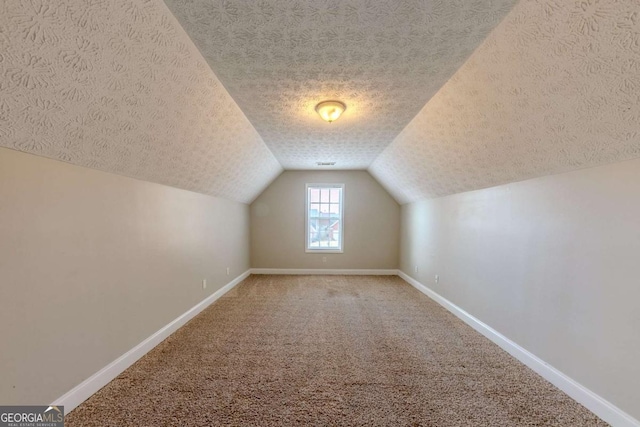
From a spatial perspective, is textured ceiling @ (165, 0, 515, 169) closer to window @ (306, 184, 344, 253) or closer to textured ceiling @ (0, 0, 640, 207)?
textured ceiling @ (0, 0, 640, 207)

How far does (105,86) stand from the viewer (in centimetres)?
141

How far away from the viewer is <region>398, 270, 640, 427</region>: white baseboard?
5.04 ft


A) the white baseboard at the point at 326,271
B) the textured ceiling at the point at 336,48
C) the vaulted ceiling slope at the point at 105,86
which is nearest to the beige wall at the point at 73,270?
the vaulted ceiling slope at the point at 105,86

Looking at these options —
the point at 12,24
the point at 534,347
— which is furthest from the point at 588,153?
the point at 12,24

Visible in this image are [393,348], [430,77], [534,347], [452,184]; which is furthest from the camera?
[452,184]

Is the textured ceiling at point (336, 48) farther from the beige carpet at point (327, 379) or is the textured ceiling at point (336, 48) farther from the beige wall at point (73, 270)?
the beige carpet at point (327, 379)

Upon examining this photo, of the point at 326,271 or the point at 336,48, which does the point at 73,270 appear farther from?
the point at 326,271

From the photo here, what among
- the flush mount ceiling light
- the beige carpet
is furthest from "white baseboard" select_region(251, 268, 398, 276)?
the flush mount ceiling light

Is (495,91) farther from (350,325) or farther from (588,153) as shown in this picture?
(350,325)

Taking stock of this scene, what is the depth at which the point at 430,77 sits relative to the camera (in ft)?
6.55

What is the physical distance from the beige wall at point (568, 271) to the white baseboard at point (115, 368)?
10.8 ft

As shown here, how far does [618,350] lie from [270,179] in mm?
4931

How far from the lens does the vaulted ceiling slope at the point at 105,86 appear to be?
1.07 meters

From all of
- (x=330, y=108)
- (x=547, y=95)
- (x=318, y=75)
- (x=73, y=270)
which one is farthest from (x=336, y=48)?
(x=73, y=270)
